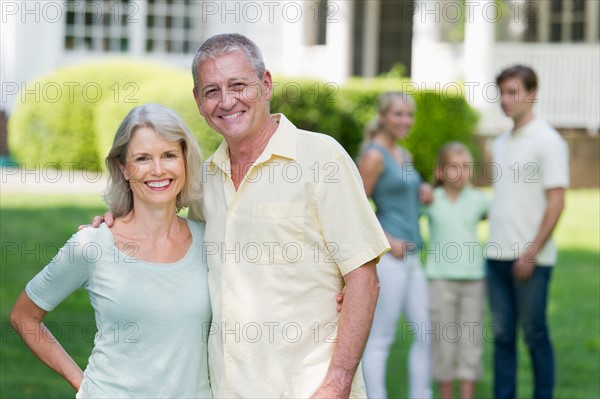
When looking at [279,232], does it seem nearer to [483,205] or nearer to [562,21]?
[483,205]

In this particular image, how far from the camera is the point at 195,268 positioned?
3.70 m

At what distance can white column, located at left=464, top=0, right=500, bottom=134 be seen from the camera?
60.6 ft

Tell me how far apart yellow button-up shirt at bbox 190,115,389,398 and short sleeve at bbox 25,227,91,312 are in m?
0.48

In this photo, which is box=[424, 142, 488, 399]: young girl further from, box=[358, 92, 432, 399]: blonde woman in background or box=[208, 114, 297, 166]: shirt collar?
box=[208, 114, 297, 166]: shirt collar

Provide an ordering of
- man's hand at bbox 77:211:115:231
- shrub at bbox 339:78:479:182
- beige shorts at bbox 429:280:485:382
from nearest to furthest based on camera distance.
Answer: man's hand at bbox 77:211:115:231 → beige shorts at bbox 429:280:485:382 → shrub at bbox 339:78:479:182

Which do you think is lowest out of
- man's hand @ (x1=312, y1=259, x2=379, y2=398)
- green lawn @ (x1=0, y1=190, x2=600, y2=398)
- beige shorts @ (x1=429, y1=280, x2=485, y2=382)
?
green lawn @ (x1=0, y1=190, x2=600, y2=398)

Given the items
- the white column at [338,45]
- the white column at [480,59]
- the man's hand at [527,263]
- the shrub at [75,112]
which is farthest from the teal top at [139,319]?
the white column at [338,45]

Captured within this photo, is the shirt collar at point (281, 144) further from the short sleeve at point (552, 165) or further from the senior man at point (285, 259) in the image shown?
the short sleeve at point (552, 165)

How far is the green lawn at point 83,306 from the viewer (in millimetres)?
7438

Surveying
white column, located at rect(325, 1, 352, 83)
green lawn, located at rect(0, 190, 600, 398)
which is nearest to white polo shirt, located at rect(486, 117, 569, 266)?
green lawn, located at rect(0, 190, 600, 398)

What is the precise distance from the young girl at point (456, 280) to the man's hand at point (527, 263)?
42 centimetres

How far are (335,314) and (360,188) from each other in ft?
1.44

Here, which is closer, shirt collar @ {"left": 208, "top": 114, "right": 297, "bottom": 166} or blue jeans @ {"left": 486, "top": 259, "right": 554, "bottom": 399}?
shirt collar @ {"left": 208, "top": 114, "right": 297, "bottom": 166}

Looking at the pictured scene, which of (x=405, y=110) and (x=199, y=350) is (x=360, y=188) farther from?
(x=405, y=110)
